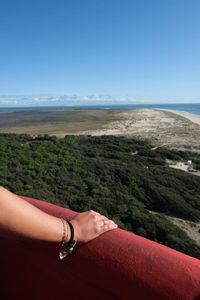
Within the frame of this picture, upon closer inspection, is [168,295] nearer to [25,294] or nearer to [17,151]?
[25,294]

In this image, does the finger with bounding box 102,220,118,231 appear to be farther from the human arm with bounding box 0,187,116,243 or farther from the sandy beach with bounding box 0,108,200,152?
the sandy beach with bounding box 0,108,200,152

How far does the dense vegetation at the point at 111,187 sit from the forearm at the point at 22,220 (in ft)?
26.8

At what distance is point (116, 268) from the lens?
1.44 meters

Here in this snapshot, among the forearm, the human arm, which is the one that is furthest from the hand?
the forearm

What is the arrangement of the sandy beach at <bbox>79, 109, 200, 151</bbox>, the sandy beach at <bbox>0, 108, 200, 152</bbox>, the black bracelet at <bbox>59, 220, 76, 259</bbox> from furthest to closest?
1. the sandy beach at <bbox>0, 108, 200, 152</bbox>
2. the sandy beach at <bbox>79, 109, 200, 151</bbox>
3. the black bracelet at <bbox>59, 220, 76, 259</bbox>

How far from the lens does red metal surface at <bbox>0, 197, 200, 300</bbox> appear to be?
1.33 meters

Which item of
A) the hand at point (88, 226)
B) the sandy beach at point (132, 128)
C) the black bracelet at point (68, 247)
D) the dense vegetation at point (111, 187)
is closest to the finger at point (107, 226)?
the hand at point (88, 226)

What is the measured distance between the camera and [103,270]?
4.84 ft

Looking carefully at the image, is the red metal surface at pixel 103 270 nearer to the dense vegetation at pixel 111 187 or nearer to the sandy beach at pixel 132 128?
the dense vegetation at pixel 111 187

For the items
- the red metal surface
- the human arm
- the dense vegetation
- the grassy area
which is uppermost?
the human arm

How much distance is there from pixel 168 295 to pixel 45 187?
10245 mm

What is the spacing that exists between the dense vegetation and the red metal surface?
784 cm

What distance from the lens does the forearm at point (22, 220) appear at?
52.2 inches

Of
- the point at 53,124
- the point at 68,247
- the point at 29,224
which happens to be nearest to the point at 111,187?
the point at 68,247
